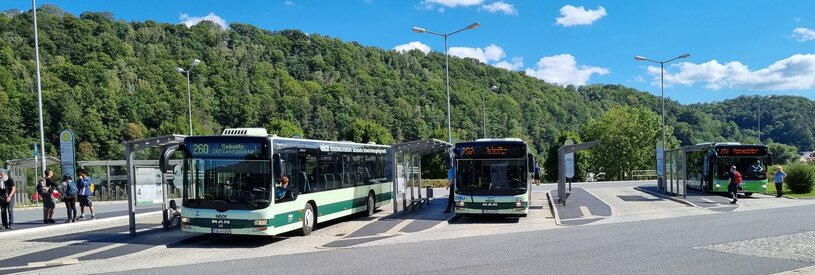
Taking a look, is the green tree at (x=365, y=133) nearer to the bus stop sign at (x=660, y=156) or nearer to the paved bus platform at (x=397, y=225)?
the bus stop sign at (x=660, y=156)

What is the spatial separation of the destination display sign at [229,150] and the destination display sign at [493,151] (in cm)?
690

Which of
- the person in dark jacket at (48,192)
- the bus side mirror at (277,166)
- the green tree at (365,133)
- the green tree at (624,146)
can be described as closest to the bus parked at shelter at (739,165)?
the bus side mirror at (277,166)

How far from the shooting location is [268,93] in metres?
81.8

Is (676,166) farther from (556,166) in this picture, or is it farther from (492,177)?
(556,166)

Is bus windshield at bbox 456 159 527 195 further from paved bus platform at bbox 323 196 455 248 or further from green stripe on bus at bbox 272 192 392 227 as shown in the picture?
green stripe on bus at bbox 272 192 392 227

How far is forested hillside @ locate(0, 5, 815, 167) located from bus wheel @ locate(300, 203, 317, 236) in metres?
40.9

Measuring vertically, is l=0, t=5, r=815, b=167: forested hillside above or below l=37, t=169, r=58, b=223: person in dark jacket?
above

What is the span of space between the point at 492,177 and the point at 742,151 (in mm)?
16824

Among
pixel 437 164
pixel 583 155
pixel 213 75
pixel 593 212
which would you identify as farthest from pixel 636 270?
pixel 213 75

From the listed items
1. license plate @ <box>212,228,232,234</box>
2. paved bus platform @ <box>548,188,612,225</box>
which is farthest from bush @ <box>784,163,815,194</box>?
license plate @ <box>212,228,232,234</box>

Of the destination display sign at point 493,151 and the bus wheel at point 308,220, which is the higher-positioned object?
the destination display sign at point 493,151

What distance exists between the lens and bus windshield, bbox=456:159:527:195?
57.6ft

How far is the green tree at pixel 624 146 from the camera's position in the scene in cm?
6769

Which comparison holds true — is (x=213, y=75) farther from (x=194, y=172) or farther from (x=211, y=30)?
(x=194, y=172)
